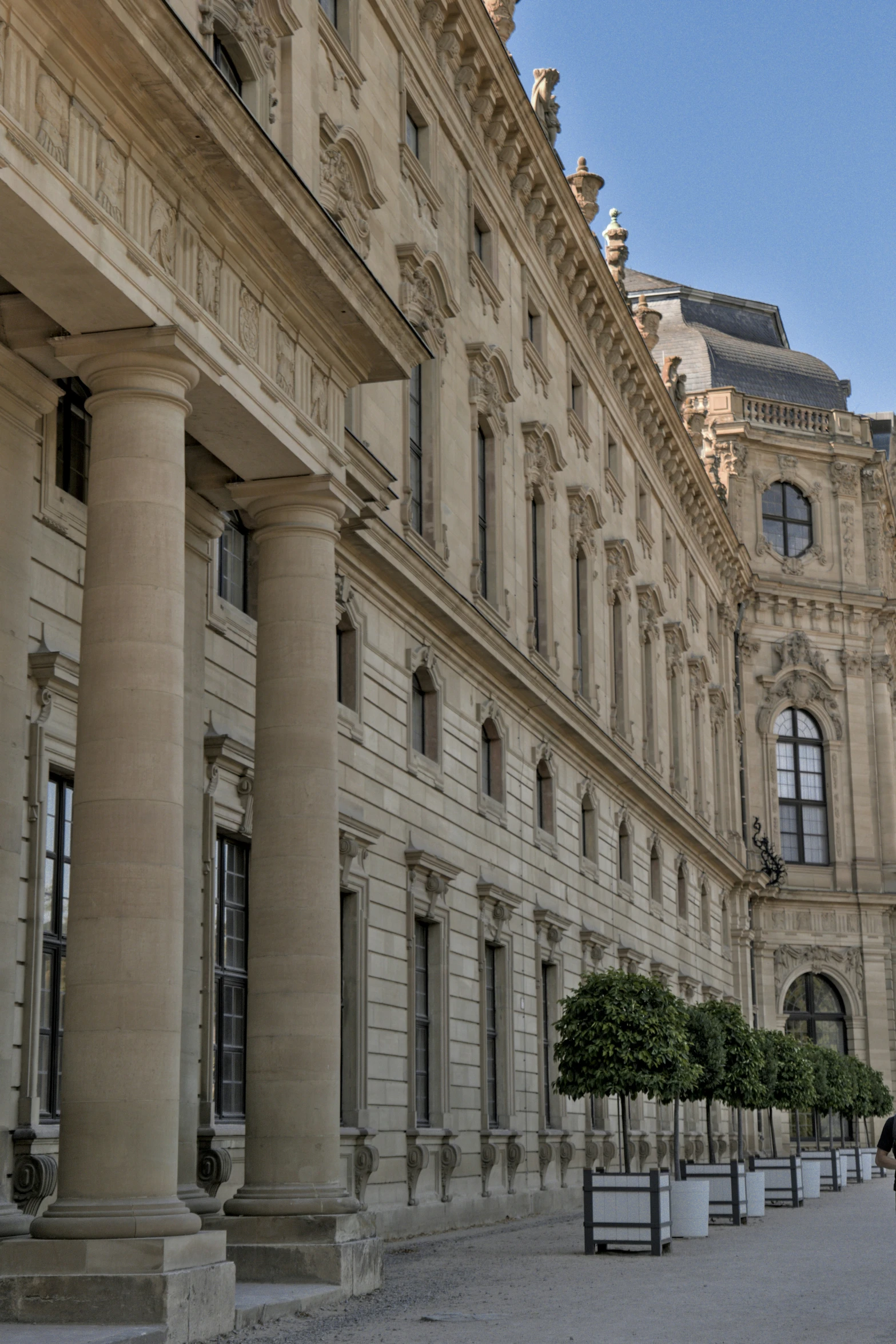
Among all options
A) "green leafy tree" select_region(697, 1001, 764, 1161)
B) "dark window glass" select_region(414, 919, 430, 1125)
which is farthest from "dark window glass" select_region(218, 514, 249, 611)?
"green leafy tree" select_region(697, 1001, 764, 1161)

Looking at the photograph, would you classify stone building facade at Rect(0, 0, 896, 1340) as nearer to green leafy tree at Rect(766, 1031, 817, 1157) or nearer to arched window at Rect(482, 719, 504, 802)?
arched window at Rect(482, 719, 504, 802)

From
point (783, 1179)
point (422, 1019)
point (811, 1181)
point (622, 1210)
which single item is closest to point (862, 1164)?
point (811, 1181)

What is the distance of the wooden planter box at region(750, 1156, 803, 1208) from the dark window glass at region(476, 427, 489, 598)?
11.5 meters

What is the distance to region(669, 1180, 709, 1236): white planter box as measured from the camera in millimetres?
23750

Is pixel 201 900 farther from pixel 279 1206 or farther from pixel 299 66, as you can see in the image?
pixel 299 66

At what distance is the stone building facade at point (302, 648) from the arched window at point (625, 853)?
12 centimetres

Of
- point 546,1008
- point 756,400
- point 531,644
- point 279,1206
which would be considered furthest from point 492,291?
point 756,400

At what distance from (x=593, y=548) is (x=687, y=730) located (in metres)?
13.3

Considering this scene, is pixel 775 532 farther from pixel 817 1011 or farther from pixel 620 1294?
pixel 620 1294

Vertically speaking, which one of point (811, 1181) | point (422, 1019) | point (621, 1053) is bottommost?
point (811, 1181)

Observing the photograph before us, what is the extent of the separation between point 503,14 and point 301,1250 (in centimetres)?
2627

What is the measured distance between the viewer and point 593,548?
129 ft

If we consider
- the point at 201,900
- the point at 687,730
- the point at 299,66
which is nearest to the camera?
the point at 201,900

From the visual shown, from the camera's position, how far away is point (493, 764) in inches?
1207
